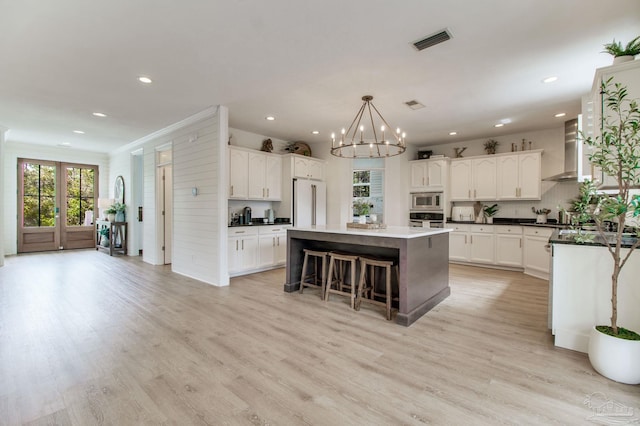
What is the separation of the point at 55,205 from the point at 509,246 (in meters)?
10.8

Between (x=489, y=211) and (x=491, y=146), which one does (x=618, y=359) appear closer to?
(x=489, y=211)

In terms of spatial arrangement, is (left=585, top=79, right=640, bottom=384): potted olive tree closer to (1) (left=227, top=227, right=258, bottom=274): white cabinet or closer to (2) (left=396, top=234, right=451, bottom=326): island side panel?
(2) (left=396, top=234, right=451, bottom=326): island side panel

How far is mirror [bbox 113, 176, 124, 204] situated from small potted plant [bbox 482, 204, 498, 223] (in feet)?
28.6

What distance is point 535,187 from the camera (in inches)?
222

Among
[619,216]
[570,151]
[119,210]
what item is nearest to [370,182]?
[570,151]

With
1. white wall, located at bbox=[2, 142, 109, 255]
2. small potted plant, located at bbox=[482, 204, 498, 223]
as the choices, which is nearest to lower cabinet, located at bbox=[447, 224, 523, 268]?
small potted plant, located at bbox=[482, 204, 498, 223]

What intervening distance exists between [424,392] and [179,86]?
413 cm

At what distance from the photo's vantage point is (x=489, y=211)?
20.5 feet

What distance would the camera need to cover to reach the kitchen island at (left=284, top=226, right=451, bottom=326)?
312 centimetres

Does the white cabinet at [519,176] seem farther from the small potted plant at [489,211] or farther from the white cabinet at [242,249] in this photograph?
the white cabinet at [242,249]

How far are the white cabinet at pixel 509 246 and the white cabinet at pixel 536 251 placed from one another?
0.12 m

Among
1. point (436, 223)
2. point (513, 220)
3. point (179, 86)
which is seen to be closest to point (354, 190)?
point (436, 223)

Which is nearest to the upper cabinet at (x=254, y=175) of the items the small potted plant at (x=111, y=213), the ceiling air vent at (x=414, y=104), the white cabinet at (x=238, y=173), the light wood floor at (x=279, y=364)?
the white cabinet at (x=238, y=173)

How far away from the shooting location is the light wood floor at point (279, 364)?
5.76 feet
